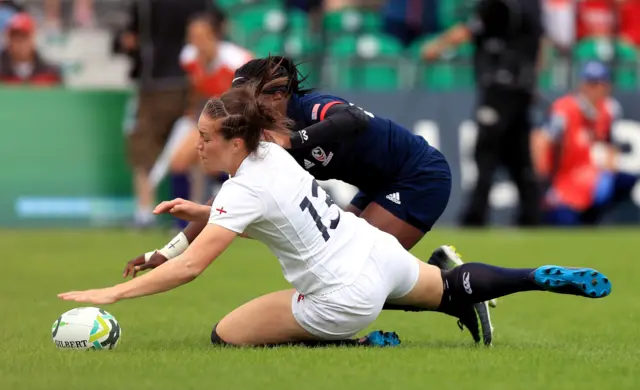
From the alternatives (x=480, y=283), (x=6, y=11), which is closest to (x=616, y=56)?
(x=6, y=11)

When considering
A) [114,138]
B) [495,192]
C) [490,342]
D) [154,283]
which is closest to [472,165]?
[495,192]

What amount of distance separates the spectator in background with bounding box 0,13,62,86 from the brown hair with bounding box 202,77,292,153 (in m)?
12.1

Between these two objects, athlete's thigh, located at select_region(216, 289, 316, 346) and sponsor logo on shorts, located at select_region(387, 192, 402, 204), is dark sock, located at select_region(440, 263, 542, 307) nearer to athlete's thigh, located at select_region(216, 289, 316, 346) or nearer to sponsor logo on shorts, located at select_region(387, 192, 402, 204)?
athlete's thigh, located at select_region(216, 289, 316, 346)

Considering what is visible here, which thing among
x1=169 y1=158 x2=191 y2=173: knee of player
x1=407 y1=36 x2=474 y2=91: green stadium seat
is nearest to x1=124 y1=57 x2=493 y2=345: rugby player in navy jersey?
x1=169 y1=158 x2=191 y2=173: knee of player

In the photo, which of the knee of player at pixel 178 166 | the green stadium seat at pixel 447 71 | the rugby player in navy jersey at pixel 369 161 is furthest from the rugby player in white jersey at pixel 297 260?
the green stadium seat at pixel 447 71

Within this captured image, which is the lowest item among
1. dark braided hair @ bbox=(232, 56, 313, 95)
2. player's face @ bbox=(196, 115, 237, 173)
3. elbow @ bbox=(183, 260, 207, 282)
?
elbow @ bbox=(183, 260, 207, 282)

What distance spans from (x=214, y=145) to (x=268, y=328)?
1.05 metres

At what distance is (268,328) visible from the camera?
22.5 feet

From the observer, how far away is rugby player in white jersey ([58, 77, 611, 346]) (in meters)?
6.35

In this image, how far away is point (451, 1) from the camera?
1902 cm

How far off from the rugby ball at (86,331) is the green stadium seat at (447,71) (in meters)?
12.0

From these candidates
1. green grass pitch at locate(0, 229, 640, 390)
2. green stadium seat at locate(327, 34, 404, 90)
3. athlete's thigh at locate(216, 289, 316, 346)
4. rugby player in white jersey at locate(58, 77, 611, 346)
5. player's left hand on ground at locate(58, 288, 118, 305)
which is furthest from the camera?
green stadium seat at locate(327, 34, 404, 90)

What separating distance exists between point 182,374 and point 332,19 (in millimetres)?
13948

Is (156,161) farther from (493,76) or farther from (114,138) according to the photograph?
(493,76)
